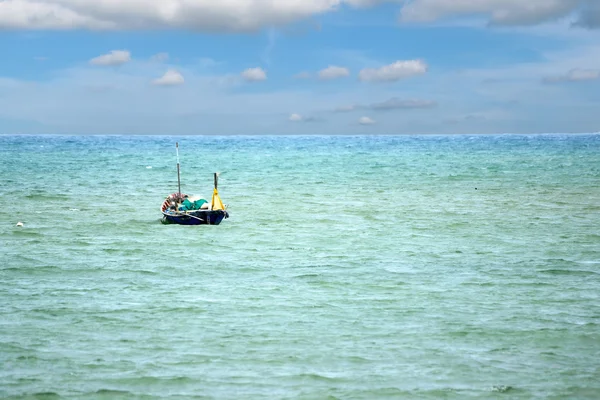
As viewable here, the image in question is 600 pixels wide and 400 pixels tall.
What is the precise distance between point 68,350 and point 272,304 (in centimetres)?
726

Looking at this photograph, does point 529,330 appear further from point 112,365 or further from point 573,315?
point 112,365

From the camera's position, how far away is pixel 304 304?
25328 mm

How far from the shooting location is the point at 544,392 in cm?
1744

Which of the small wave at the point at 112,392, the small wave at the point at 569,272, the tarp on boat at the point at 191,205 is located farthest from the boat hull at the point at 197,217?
the small wave at the point at 112,392

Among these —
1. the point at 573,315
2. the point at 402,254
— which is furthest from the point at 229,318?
the point at 402,254

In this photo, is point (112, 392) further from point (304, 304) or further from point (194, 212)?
point (194, 212)

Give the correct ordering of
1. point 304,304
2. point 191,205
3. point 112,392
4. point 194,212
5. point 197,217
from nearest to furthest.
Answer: point 112,392
point 304,304
point 197,217
point 194,212
point 191,205

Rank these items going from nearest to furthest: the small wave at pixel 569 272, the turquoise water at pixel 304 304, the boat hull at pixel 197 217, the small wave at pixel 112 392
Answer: the small wave at pixel 112 392 < the turquoise water at pixel 304 304 < the small wave at pixel 569 272 < the boat hull at pixel 197 217

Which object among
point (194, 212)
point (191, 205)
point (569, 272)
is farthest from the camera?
point (191, 205)

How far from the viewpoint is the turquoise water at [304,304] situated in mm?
18266

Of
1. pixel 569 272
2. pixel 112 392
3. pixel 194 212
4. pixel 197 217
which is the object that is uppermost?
pixel 194 212

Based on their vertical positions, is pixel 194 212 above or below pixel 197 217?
above

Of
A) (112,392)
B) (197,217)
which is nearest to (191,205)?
(197,217)

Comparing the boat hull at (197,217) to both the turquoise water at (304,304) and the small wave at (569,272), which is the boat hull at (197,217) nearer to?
the turquoise water at (304,304)
